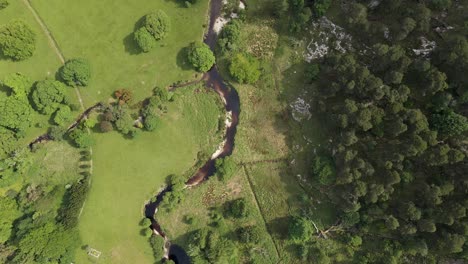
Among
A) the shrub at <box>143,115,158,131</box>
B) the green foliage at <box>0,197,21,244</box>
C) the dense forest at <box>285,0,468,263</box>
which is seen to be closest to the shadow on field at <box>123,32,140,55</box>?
the shrub at <box>143,115,158,131</box>

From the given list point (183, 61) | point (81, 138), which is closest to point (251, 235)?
point (183, 61)

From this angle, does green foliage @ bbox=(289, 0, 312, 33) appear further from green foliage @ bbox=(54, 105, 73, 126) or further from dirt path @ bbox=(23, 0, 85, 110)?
green foliage @ bbox=(54, 105, 73, 126)

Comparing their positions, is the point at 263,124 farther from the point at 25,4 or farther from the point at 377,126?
the point at 25,4

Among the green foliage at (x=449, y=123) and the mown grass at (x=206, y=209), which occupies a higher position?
the green foliage at (x=449, y=123)

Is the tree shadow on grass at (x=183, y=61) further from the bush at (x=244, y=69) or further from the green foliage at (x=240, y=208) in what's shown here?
the green foliage at (x=240, y=208)

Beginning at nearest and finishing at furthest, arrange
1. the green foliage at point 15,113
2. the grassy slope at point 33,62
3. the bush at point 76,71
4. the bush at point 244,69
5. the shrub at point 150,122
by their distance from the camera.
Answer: the green foliage at point 15,113 → the bush at point 76,71 → the shrub at point 150,122 → the bush at point 244,69 → the grassy slope at point 33,62

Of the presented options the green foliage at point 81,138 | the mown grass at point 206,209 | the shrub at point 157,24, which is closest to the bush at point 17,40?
the green foliage at point 81,138
